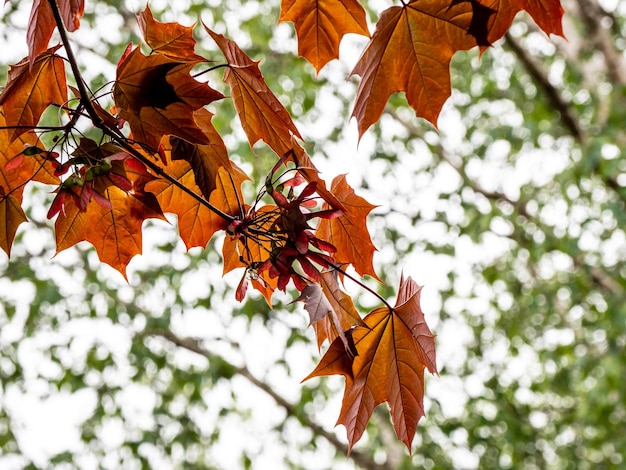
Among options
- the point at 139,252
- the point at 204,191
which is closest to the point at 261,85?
the point at 204,191

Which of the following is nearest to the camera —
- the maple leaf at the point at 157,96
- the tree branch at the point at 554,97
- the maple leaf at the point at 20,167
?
the maple leaf at the point at 157,96

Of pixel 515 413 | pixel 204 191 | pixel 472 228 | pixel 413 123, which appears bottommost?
pixel 204 191

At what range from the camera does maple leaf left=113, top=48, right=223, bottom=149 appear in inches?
22.6

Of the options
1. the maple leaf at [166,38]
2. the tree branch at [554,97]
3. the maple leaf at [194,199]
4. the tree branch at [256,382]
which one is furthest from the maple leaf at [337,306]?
the tree branch at [554,97]

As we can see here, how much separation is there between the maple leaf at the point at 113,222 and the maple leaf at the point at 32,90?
9 cm

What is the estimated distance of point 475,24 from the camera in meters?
0.67

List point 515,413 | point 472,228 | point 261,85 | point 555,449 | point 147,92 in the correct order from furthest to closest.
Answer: point 555,449
point 515,413
point 472,228
point 261,85
point 147,92

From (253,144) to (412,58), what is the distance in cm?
19

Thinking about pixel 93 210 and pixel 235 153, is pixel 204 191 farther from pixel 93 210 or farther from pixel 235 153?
pixel 235 153

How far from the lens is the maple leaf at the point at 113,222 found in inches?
28.1

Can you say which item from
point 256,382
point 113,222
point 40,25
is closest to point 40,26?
point 40,25

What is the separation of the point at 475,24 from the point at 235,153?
2.73 m

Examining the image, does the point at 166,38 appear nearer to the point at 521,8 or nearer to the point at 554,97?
the point at 521,8

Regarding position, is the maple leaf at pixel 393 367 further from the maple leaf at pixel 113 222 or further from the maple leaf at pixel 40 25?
the maple leaf at pixel 40 25
